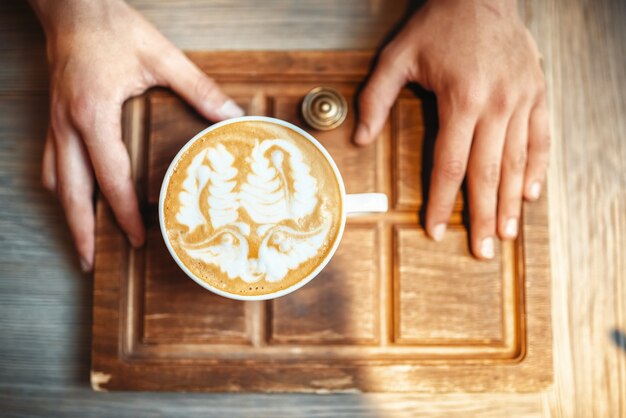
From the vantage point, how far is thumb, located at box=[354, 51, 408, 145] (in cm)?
93

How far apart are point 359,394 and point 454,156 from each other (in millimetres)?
505

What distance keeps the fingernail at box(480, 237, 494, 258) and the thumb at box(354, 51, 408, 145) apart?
287mm

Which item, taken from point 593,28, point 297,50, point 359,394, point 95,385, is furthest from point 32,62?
point 593,28

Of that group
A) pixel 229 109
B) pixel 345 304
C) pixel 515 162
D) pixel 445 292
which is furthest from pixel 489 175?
pixel 229 109

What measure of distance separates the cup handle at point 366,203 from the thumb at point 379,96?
176mm

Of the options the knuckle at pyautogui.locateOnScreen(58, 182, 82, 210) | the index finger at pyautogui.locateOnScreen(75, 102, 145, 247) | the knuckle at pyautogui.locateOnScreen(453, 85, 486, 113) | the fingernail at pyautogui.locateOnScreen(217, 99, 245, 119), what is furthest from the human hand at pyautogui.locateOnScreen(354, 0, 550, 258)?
the knuckle at pyautogui.locateOnScreen(58, 182, 82, 210)

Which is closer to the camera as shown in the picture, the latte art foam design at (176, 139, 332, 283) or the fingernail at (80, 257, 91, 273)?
the latte art foam design at (176, 139, 332, 283)

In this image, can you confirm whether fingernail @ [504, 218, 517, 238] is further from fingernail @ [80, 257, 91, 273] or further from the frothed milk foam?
fingernail @ [80, 257, 91, 273]

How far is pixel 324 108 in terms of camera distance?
94cm

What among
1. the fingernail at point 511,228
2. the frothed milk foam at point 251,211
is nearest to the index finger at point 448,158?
the fingernail at point 511,228

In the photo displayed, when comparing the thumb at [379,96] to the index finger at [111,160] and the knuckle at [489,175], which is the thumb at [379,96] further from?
the index finger at [111,160]

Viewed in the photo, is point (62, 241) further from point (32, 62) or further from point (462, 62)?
point (462, 62)

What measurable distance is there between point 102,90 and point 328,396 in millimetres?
736

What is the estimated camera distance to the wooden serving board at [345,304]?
0.92 metres
